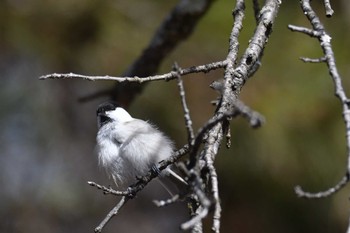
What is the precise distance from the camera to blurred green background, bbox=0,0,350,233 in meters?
3.64

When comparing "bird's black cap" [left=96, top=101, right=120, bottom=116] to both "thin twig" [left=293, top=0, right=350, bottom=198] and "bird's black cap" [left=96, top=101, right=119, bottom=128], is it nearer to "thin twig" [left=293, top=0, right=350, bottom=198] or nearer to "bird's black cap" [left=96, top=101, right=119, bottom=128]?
"bird's black cap" [left=96, top=101, right=119, bottom=128]

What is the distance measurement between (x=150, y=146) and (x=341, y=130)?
1322 mm

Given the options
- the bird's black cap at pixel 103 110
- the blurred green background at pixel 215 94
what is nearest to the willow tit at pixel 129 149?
the bird's black cap at pixel 103 110

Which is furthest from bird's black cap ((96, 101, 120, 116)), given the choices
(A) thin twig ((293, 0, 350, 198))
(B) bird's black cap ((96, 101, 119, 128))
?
(A) thin twig ((293, 0, 350, 198))

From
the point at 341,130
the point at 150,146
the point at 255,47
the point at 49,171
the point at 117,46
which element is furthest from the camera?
the point at 49,171

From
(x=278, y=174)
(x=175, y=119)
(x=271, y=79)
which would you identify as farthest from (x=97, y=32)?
(x=278, y=174)

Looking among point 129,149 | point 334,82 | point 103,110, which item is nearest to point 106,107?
point 103,110

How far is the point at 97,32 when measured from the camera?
395cm

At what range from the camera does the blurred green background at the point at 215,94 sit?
3.64 m

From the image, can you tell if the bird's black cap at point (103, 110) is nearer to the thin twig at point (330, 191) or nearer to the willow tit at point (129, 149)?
the willow tit at point (129, 149)

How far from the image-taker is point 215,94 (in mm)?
3637

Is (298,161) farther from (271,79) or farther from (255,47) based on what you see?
(255,47)

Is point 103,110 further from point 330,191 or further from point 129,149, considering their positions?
point 330,191

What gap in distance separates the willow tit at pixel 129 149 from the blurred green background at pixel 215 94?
34.5 inches
